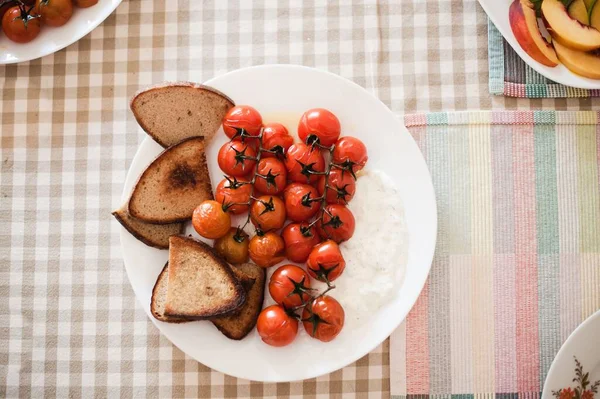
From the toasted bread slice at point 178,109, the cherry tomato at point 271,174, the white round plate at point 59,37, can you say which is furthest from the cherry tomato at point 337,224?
the white round plate at point 59,37

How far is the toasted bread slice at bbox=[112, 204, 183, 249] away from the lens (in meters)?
1.46

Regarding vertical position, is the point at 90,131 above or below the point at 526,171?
above

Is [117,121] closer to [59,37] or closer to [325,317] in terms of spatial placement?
[59,37]

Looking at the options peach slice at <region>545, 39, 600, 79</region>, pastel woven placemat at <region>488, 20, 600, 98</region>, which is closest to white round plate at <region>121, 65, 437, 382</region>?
pastel woven placemat at <region>488, 20, 600, 98</region>

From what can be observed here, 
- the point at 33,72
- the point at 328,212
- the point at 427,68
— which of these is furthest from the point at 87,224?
the point at 427,68

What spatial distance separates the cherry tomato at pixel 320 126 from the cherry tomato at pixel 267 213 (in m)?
0.16

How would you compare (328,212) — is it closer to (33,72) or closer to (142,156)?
(142,156)

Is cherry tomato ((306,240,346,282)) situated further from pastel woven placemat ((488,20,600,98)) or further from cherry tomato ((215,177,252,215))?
pastel woven placemat ((488,20,600,98))

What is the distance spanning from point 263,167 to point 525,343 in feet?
2.67

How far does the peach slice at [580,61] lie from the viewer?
1508mm

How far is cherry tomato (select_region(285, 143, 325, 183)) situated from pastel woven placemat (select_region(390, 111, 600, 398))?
1.04ft

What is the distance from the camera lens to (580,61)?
1512 millimetres

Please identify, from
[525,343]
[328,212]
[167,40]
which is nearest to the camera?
[328,212]

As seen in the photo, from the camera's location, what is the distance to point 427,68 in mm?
1629
